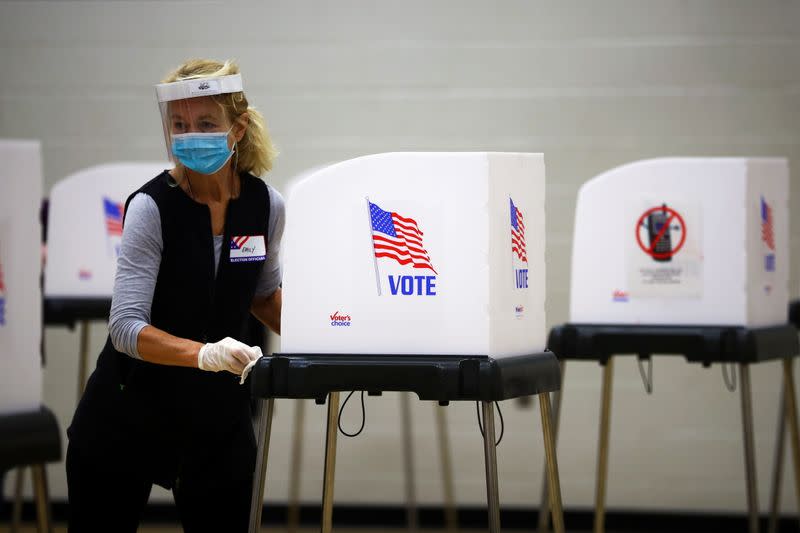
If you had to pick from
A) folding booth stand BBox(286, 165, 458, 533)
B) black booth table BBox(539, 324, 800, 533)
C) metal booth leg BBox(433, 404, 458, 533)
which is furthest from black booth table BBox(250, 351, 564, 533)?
metal booth leg BBox(433, 404, 458, 533)

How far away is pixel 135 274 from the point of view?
2.09 metres

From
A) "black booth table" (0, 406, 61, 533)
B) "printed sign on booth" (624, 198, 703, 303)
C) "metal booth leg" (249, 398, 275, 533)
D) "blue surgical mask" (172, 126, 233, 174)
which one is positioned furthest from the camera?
"printed sign on booth" (624, 198, 703, 303)

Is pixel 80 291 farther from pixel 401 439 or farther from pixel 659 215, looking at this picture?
pixel 659 215

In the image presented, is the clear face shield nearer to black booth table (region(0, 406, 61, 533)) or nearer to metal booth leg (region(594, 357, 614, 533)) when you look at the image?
black booth table (region(0, 406, 61, 533))

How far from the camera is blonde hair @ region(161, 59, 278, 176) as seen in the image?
2.21 m

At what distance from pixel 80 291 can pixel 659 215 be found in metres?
1.79

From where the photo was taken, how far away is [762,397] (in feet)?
14.5

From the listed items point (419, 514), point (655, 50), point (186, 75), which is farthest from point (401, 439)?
point (186, 75)

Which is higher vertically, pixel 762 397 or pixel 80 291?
pixel 80 291

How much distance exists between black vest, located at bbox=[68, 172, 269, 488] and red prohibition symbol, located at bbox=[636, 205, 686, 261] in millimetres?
1254

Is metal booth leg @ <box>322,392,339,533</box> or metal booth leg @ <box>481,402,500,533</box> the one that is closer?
metal booth leg @ <box>481,402,500,533</box>

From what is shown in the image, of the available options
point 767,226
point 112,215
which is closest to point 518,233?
point 767,226

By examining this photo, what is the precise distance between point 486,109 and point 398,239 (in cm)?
256

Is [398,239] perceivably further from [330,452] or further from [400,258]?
[330,452]
